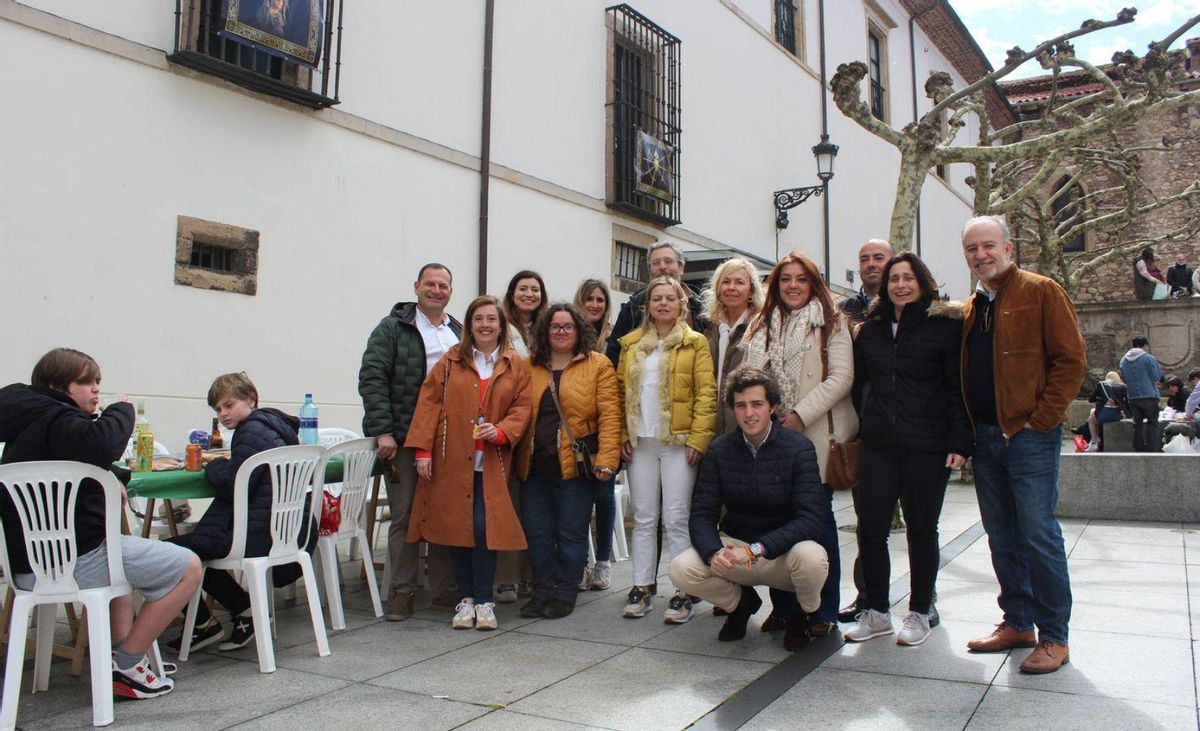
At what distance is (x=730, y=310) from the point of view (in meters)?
4.82

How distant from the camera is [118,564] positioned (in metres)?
3.38

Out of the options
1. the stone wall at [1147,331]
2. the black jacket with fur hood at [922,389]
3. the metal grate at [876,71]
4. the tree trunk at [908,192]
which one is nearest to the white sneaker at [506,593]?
the black jacket with fur hood at [922,389]

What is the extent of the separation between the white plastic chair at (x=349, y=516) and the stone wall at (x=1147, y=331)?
1977cm

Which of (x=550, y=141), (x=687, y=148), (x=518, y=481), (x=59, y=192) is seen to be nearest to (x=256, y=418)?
(x=518, y=481)

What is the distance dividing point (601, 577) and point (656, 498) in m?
0.98

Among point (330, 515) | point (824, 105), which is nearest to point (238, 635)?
point (330, 515)

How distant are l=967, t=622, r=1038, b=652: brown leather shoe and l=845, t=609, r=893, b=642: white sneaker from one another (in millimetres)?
348

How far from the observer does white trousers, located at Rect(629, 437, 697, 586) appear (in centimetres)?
459

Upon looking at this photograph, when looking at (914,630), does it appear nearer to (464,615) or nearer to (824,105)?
(464,615)

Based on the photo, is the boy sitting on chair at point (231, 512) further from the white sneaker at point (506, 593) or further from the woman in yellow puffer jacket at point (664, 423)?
the woman in yellow puffer jacket at point (664, 423)

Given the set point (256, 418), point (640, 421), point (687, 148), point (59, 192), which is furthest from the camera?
point (687, 148)

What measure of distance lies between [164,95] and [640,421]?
14.5 feet

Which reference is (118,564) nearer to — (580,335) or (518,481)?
(518,481)

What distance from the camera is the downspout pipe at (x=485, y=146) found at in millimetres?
9305
